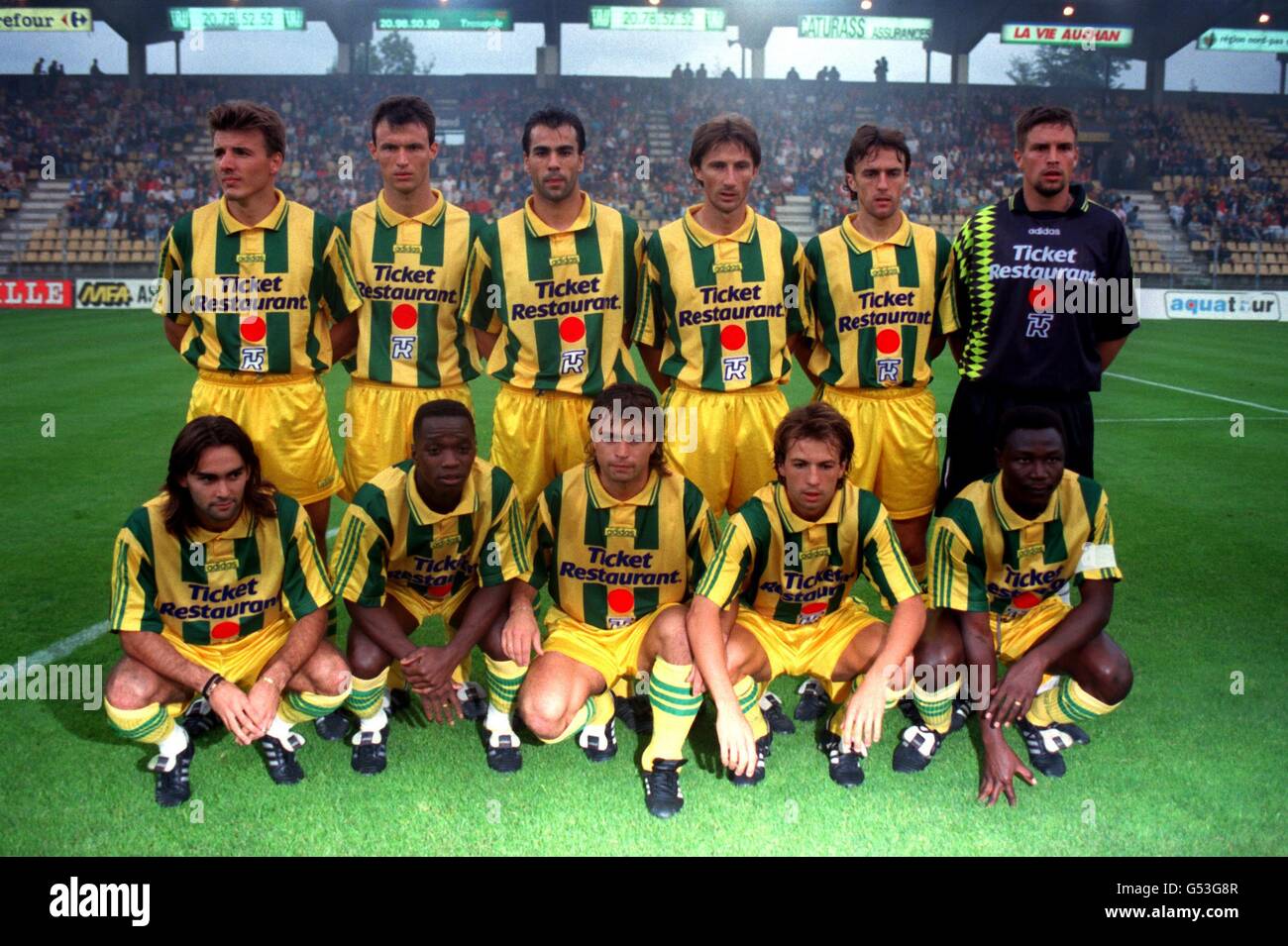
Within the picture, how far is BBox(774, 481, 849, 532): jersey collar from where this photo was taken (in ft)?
10.5

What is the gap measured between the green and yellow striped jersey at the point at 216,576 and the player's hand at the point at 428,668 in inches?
13.5

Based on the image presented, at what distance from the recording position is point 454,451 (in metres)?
3.15

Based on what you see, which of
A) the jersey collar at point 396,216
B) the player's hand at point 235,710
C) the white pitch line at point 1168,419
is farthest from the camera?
the white pitch line at point 1168,419

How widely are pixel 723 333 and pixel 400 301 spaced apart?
1.19 m

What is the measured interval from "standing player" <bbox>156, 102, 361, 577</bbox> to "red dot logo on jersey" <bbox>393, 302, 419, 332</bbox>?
15 centimetres

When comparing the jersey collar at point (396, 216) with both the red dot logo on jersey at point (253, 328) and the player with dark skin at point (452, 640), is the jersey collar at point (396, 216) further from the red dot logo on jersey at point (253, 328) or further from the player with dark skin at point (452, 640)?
the player with dark skin at point (452, 640)

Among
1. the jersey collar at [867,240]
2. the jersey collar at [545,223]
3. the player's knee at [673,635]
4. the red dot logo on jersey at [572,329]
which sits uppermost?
the jersey collar at [545,223]

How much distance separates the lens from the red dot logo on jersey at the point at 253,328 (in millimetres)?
3744

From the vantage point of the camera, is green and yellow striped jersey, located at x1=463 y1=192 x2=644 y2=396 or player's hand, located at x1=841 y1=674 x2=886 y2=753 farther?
green and yellow striped jersey, located at x1=463 y1=192 x2=644 y2=396

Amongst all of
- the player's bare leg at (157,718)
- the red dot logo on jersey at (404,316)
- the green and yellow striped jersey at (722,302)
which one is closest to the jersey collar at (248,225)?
the red dot logo on jersey at (404,316)

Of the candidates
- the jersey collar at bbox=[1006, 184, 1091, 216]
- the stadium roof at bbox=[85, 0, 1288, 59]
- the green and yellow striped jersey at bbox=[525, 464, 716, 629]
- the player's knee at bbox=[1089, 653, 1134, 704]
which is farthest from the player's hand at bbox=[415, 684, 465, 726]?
the stadium roof at bbox=[85, 0, 1288, 59]

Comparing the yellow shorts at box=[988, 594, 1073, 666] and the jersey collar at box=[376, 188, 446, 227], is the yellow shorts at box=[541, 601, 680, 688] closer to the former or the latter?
the yellow shorts at box=[988, 594, 1073, 666]

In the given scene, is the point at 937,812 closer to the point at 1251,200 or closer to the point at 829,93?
the point at 1251,200

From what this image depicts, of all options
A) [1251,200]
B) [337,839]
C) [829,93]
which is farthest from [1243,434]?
[829,93]
